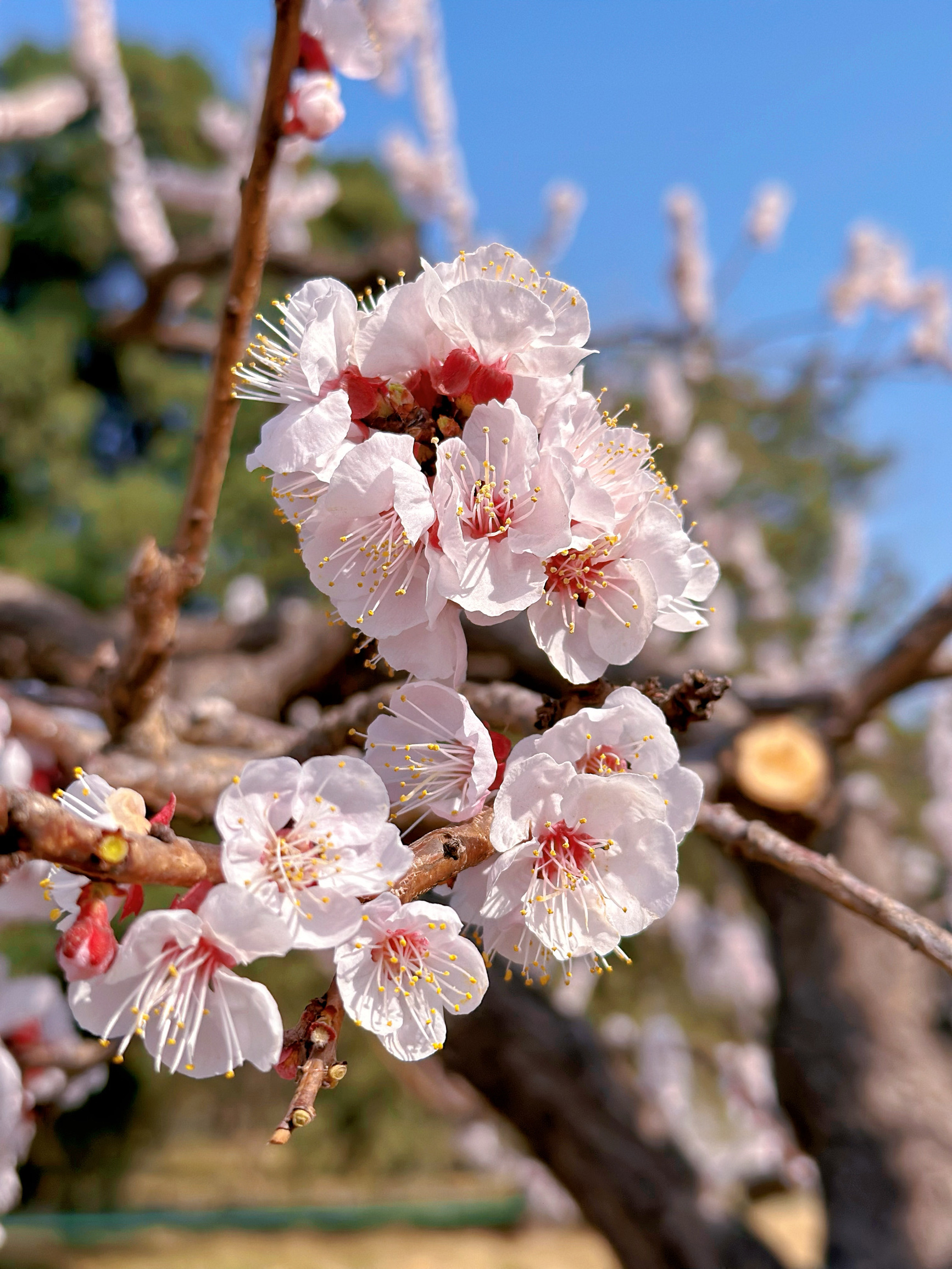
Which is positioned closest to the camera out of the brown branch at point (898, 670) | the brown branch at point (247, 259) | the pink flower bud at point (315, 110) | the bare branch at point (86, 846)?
the bare branch at point (86, 846)

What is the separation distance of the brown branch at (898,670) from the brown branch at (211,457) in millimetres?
1753

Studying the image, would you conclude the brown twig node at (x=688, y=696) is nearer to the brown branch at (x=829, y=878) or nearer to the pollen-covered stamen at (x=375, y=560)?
the brown branch at (x=829, y=878)

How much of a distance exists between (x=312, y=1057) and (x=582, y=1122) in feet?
6.78

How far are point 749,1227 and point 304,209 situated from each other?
23.7 feet

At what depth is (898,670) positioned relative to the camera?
7.71ft

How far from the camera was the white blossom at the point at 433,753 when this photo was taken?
28.3 inches

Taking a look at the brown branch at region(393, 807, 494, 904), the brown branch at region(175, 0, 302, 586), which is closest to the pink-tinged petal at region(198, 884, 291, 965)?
the brown branch at region(393, 807, 494, 904)

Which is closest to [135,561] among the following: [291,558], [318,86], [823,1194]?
[318,86]

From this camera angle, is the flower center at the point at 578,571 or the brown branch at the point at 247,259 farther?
the brown branch at the point at 247,259

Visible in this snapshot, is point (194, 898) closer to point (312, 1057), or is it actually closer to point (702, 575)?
point (312, 1057)

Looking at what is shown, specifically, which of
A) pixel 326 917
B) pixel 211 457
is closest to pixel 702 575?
pixel 326 917

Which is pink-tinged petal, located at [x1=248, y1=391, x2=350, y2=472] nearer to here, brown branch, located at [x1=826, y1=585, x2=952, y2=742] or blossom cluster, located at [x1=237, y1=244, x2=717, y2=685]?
blossom cluster, located at [x1=237, y1=244, x2=717, y2=685]

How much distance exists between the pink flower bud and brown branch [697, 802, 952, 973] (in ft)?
3.10

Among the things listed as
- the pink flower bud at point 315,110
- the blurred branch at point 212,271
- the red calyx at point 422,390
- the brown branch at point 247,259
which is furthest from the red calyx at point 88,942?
the blurred branch at point 212,271
